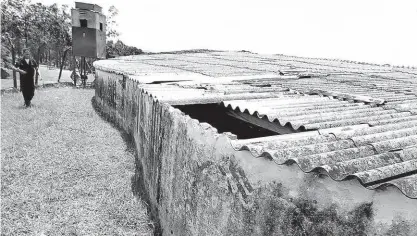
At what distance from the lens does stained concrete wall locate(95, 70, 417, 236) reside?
5.63 feet

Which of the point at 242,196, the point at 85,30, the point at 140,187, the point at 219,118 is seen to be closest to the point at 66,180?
the point at 140,187

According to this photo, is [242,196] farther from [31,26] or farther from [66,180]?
[31,26]

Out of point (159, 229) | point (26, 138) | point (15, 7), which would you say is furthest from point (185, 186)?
point (15, 7)

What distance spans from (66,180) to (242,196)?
4.37 m

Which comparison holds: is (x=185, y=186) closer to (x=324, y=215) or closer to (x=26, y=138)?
(x=324, y=215)

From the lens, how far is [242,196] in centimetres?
252

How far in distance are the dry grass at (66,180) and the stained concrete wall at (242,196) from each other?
674mm

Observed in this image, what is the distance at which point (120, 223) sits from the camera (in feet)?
14.9

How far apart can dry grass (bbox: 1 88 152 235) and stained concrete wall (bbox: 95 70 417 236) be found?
674 mm

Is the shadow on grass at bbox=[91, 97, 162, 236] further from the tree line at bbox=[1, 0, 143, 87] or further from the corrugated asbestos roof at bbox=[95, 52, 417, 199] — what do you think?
the tree line at bbox=[1, 0, 143, 87]

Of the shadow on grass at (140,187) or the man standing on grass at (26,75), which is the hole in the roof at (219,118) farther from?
the man standing on grass at (26,75)

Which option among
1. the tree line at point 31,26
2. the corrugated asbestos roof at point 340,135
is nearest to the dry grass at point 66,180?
the corrugated asbestos roof at point 340,135

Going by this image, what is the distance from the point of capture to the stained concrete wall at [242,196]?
5.63 ft

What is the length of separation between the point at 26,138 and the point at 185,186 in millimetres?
6135
